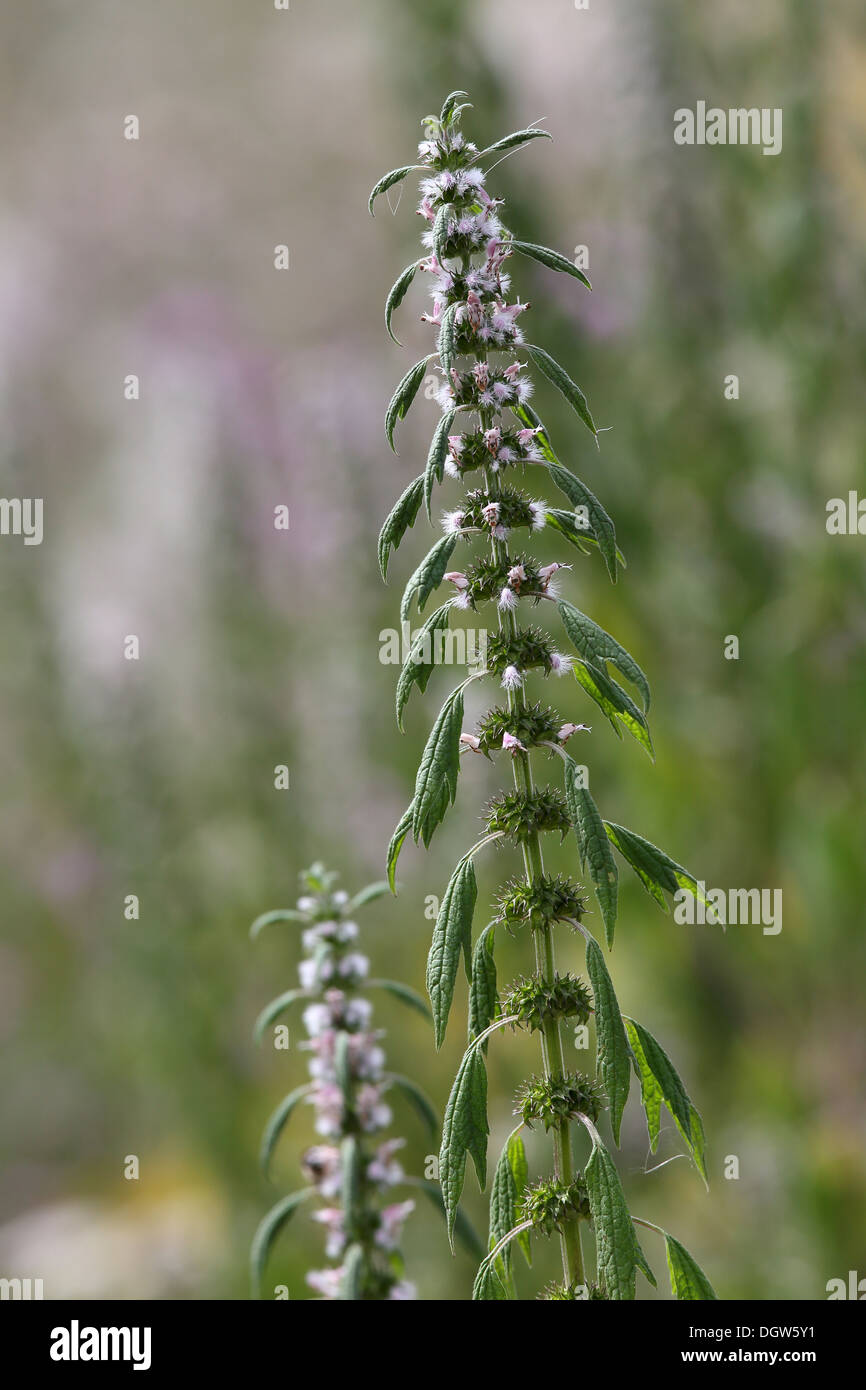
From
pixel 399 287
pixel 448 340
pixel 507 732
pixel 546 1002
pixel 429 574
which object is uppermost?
pixel 399 287

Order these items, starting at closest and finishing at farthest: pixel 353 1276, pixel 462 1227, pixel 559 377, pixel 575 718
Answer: pixel 559 377, pixel 353 1276, pixel 462 1227, pixel 575 718

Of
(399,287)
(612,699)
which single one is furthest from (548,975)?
(399,287)

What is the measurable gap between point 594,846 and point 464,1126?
29 centimetres

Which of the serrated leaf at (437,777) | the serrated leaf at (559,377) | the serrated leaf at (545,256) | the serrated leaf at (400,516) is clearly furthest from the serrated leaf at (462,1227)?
the serrated leaf at (545,256)

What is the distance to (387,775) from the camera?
4.07 metres

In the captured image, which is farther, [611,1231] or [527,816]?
[527,816]

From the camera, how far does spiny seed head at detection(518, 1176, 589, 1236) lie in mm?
1164

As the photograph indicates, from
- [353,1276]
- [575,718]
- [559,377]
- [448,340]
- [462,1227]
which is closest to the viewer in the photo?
[448,340]

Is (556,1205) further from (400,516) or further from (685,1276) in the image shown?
(400,516)

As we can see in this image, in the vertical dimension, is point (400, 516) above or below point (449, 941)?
above

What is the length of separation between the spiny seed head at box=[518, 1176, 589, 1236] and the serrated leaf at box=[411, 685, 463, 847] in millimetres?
361

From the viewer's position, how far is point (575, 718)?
3475 mm

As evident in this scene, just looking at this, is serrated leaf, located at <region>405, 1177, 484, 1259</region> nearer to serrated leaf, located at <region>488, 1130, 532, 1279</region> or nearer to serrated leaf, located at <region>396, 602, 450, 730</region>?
serrated leaf, located at <region>488, 1130, 532, 1279</region>

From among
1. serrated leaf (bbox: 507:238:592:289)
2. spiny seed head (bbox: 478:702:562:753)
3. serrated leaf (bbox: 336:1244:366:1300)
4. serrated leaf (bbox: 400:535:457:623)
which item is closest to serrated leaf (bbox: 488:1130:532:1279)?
serrated leaf (bbox: 336:1244:366:1300)
